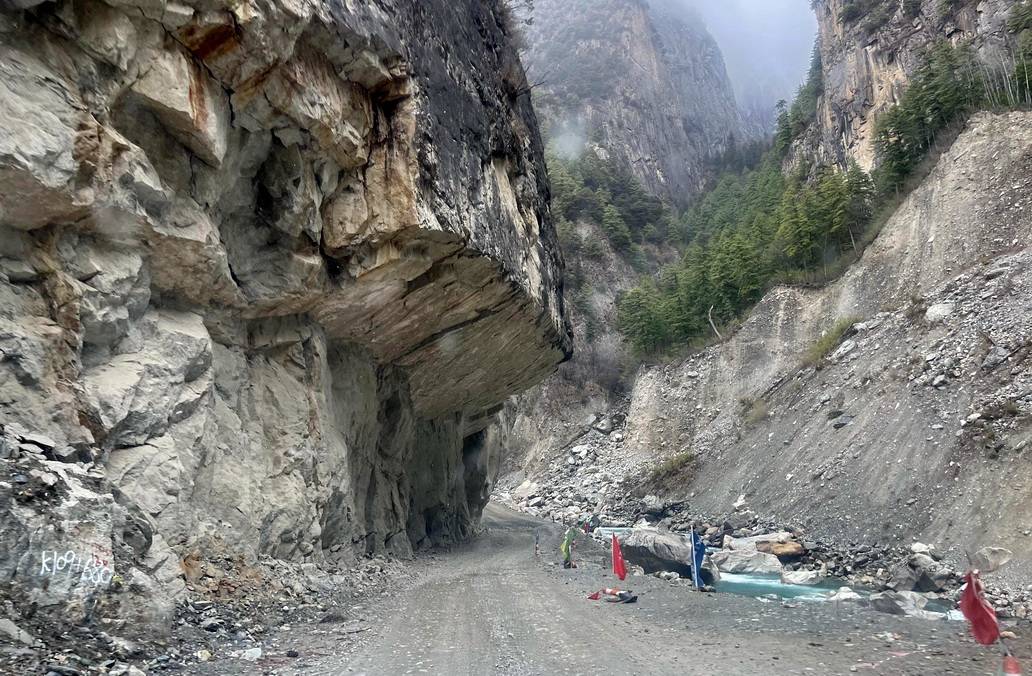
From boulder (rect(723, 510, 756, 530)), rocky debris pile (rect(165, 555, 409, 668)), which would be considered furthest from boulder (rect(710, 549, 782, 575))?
rocky debris pile (rect(165, 555, 409, 668))

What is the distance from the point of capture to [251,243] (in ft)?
38.4

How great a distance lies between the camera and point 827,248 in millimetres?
36219

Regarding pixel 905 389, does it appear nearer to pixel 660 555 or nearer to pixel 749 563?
pixel 749 563

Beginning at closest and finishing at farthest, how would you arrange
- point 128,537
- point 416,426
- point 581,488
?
point 128,537, point 416,426, point 581,488

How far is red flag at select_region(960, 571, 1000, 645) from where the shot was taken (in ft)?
19.8

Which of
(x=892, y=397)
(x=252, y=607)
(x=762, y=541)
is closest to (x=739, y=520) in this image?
(x=762, y=541)

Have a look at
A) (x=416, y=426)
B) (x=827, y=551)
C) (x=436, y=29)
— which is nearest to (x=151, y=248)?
(x=436, y=29)

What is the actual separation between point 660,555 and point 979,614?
10.1 metres

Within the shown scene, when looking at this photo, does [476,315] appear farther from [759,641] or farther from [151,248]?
[759,641]

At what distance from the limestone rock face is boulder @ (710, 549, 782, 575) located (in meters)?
8.89

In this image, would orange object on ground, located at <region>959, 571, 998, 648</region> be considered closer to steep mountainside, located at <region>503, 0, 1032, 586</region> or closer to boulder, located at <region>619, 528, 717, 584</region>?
steep mountainside, located at <region>503, 0, 1032, 586</region>

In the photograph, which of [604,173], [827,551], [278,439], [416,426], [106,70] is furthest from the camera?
[604,173]

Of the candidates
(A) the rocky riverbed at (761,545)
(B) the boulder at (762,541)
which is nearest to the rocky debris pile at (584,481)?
(A) the rocky riverbed at (761,545)

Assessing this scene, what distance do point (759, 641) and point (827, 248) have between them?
32.7 metres
